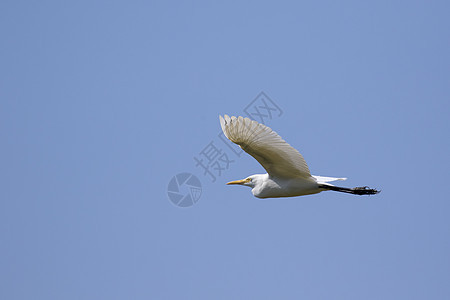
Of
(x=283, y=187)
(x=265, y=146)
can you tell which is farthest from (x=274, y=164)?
(x=265, y=146)

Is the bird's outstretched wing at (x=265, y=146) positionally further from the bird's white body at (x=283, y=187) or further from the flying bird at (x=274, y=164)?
the bird's white body at (x=283, y=187)

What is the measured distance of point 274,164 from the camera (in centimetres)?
1239

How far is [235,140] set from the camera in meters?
11.6

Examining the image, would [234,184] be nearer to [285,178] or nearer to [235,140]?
[285,178]

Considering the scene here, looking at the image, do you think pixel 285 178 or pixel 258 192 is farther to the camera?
pixel 258 192

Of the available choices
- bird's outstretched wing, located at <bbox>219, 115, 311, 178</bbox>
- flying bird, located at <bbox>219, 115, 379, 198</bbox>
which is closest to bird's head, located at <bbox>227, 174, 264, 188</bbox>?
flying bird, located at <bbox>219, 115, 379, 198</bbox>

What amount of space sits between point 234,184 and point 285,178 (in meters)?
2.62

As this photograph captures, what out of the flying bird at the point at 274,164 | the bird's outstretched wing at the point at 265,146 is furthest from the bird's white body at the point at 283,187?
the bird's outstretched wing at the point at 265,146

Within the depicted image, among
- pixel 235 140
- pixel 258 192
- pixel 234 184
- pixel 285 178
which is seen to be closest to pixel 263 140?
pixel 235 140

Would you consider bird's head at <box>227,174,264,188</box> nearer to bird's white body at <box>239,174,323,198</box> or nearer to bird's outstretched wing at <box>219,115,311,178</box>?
bird's white body at <box>239,174,323,198</box>

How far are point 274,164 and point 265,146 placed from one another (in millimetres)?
994

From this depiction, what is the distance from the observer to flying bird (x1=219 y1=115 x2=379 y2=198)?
440 inches

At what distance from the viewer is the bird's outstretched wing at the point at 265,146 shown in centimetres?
1109

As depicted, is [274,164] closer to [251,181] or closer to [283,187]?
[283,187]
